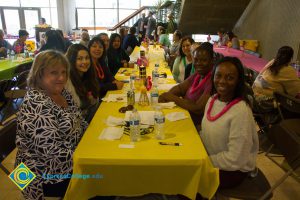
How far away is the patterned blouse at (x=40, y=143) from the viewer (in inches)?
57.6

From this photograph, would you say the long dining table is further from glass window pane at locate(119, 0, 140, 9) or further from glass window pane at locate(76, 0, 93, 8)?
glass window pane at locate(76, 0, 93, 8)

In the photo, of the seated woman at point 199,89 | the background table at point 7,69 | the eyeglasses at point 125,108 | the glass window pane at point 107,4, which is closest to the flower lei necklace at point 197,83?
the seated woman at point 199,89

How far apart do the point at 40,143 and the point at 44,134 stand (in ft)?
0.19

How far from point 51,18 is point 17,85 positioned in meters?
11.0

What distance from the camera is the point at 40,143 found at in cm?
147

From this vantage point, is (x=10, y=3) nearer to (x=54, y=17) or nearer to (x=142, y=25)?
(x=54, y=17)

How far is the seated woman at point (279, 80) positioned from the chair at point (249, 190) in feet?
5.64

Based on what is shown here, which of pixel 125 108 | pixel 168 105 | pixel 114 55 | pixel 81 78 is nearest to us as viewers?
pixel 125 108

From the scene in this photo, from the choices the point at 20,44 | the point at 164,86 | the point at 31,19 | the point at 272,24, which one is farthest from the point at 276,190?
the point at 31,19

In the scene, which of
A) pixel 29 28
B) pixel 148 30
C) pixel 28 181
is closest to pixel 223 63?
pixel 28 181

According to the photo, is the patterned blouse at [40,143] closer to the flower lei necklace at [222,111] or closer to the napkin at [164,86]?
the flower lei necklace at [222,111]

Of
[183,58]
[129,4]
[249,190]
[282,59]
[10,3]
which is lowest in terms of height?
[249,190]

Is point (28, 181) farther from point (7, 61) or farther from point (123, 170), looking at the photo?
point (7, 61)

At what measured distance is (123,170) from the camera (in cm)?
143
